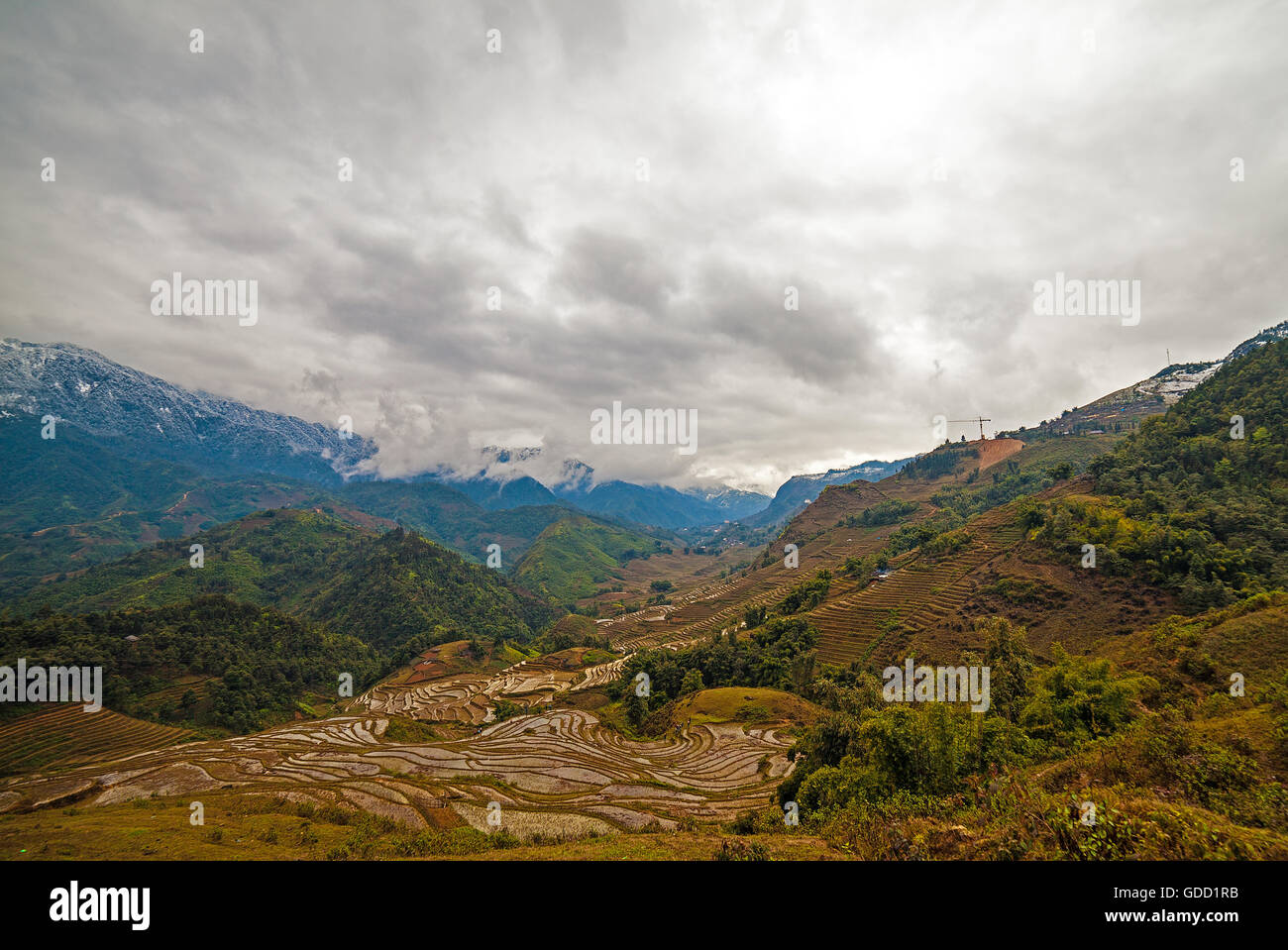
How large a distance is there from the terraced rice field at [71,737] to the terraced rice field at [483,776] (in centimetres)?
846

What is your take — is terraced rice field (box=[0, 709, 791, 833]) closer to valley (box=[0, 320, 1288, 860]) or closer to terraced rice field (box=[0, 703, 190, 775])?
valley (box=[0, 320, 1288, 860])

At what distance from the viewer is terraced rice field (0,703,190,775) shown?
4922 centimetres

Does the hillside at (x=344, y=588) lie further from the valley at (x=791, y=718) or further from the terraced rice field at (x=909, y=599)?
the terraced rice field at (x=909, y=599)

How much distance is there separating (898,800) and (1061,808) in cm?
1032

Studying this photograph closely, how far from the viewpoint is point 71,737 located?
54.0m

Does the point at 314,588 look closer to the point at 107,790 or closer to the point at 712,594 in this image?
the point at 712,594

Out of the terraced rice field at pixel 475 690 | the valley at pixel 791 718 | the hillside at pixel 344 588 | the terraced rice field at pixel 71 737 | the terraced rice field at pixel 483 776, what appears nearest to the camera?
the valley at pixel 791 718

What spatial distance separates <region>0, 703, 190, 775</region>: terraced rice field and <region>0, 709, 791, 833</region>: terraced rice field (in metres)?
8.46

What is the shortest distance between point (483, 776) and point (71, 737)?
5344 cm

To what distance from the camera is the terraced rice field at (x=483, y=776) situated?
33.5 m

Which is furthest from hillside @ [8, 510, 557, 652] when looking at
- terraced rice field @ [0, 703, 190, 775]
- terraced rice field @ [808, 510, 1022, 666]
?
terraced rice field @ [808, 510, 1022, 666]

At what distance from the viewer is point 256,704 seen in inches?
3100

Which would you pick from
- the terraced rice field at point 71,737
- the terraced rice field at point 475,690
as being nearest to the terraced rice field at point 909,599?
the terraced rice field at point 475,690
